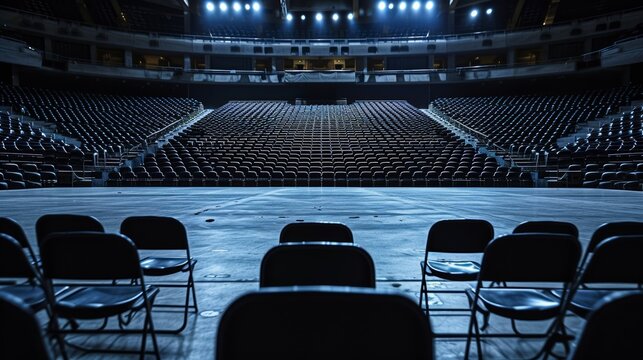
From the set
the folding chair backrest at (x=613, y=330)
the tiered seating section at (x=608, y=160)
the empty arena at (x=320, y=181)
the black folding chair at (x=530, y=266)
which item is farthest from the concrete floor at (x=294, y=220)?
the tiered seating section at (x=608, y=160)

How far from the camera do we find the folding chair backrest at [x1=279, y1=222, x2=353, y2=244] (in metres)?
2.62

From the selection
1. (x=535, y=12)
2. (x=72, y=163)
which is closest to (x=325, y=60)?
(x=535, y=12)

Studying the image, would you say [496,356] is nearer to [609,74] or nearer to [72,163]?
[72,163]

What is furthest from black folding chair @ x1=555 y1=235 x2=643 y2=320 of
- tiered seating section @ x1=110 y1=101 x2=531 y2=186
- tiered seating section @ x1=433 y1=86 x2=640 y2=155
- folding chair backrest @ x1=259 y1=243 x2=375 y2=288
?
tiered seating section @ x1=433 y1=86 x2=640 y2=155

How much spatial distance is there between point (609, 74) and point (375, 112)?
18.9 meters

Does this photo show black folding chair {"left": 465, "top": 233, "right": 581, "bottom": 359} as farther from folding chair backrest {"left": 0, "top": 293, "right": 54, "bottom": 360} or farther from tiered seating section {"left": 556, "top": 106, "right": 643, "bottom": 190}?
tiered seating section {"left": 556, "top": 106, "right": 643, "bottom": 190}

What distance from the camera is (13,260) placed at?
1.97 meters

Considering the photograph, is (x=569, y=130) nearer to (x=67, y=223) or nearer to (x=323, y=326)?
(x=67, y=223)

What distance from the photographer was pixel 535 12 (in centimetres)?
3656

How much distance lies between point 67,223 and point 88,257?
100 centimetres

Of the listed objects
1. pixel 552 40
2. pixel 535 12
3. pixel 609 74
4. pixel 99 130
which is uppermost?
pixel 535 12

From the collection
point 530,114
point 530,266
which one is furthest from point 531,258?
point 530,114

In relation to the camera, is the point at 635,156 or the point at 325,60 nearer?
the point at 635,156

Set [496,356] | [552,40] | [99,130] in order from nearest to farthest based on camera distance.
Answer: [496,356], [99,130], [552,40]
